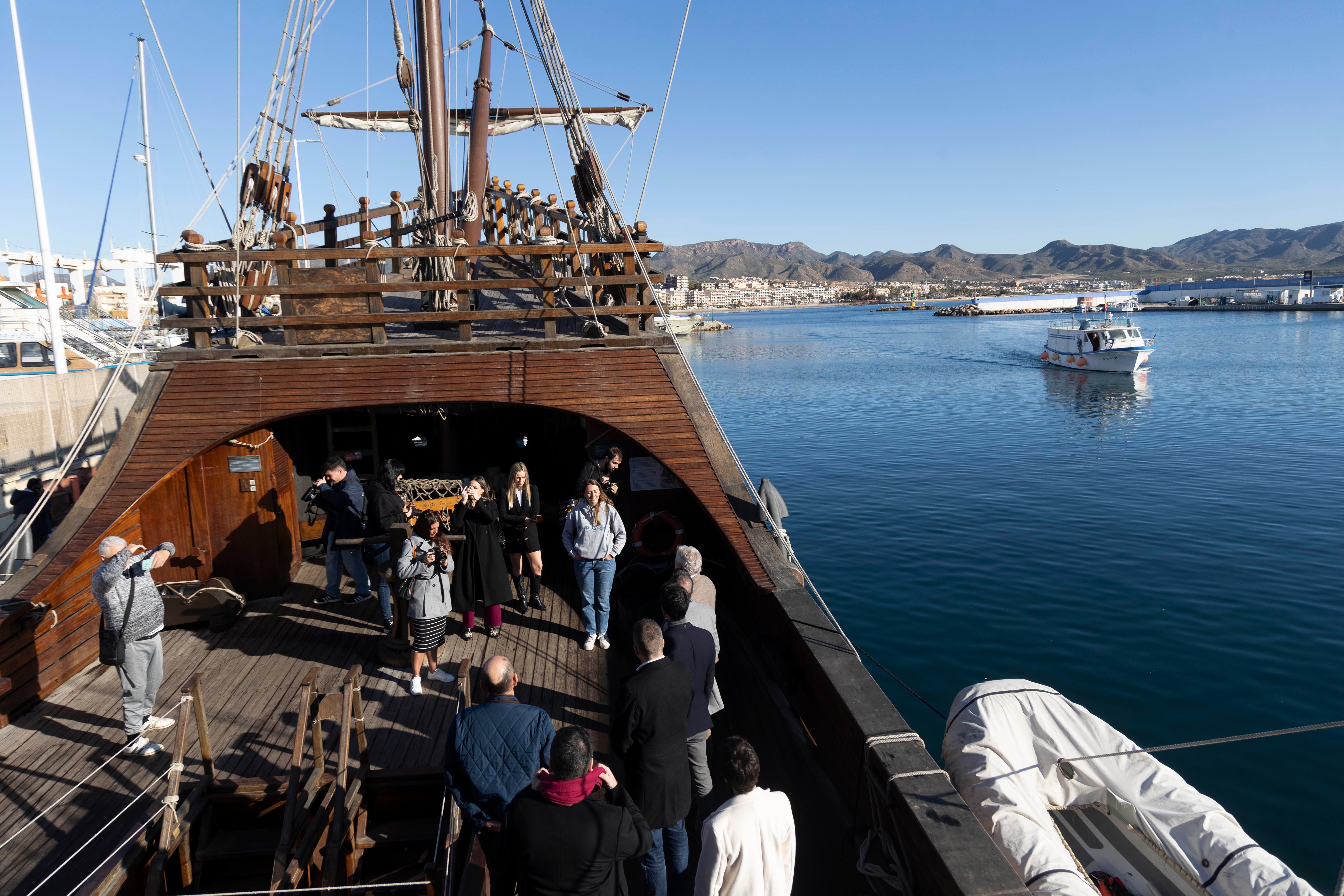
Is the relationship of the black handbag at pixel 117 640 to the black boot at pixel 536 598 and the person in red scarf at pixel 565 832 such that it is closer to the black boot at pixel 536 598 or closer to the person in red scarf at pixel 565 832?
the black boot at pixel 536 598

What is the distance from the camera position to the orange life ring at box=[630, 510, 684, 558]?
756cm

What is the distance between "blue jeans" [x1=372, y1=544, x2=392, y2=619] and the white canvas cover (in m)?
4.47

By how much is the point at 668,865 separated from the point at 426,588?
257 centimetres

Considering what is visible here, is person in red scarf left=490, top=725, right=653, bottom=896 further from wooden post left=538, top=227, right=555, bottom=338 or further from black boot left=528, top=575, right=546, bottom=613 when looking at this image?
wooden post left=538, top=227, right=555, bottom=338

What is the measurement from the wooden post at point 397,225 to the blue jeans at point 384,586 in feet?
11.6

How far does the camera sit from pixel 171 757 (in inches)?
190

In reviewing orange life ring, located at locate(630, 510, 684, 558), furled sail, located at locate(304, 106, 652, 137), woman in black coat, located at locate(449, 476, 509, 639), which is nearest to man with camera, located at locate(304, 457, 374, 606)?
woman in black coat, located at locate(449, 476, 509, 639)

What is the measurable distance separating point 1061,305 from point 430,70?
165m

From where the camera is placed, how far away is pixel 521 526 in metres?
6.55

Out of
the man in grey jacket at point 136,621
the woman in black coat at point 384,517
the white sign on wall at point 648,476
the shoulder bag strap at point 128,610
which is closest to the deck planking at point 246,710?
the man in grey jacket at point 136,621

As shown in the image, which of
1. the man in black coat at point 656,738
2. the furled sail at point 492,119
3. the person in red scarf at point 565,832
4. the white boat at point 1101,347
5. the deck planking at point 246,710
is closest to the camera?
the person in red scarf at point 565,832

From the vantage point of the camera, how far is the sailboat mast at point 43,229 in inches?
645

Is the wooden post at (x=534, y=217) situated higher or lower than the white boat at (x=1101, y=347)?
higher

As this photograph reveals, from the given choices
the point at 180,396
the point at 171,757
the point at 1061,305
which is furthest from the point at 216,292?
the point at 1061,305
